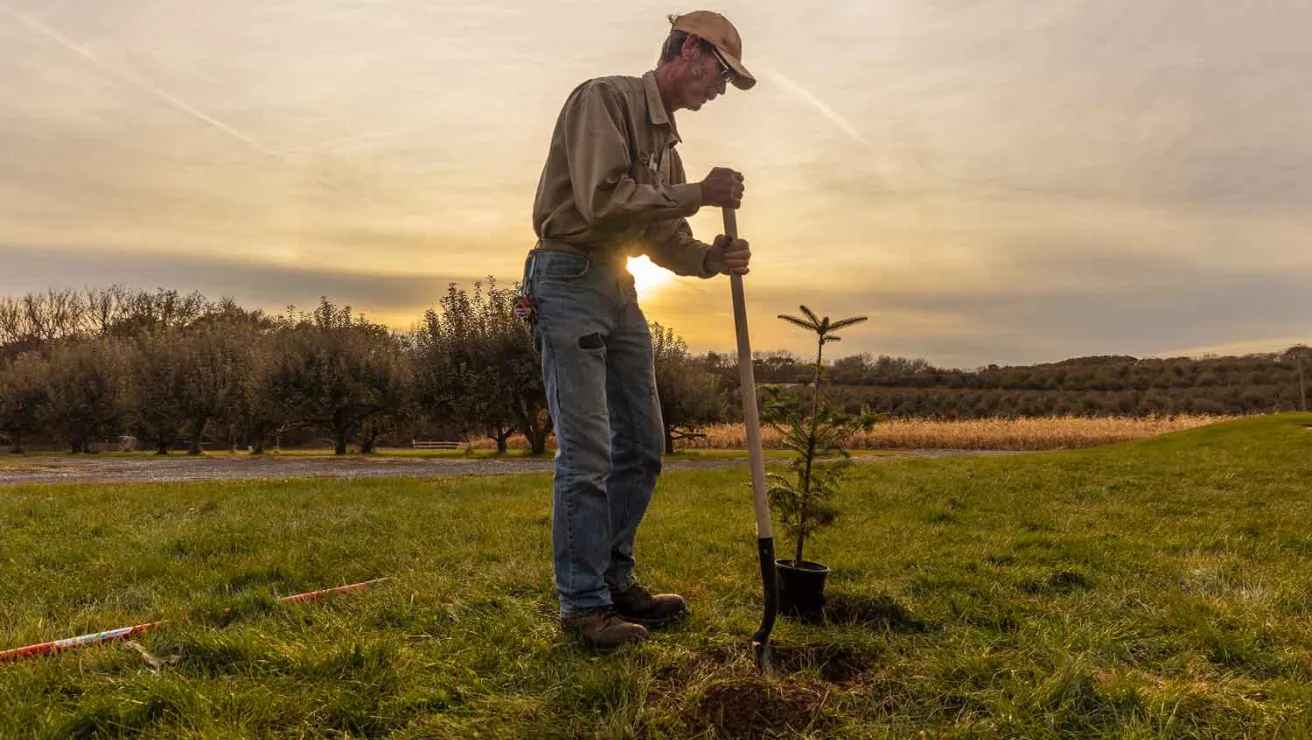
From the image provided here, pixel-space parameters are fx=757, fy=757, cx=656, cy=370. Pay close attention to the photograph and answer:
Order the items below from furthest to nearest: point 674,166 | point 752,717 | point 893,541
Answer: point 893,541
point 674,166
point 752,717

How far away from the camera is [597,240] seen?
11.3 feet

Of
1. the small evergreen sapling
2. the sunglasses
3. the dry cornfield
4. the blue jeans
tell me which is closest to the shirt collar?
the sunglasses

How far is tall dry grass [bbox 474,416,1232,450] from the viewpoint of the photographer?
2922 centimetres

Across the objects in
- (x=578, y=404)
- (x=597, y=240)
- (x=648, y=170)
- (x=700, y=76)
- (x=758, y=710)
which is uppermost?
(x=700, y=76)

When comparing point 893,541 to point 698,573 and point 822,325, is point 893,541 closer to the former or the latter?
point 698,573

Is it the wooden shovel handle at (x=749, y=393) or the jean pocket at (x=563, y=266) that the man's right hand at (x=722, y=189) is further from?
the jean pocket at (x=563, y=266)

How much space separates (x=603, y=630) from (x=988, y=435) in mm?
30207

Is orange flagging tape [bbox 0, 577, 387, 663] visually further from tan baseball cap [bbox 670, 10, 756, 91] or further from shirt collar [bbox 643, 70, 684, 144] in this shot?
tan baseball cap [bbox 670, 10, 756, 91]

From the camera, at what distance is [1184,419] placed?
31766 millimetres

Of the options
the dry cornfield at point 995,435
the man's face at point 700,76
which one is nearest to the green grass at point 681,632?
the man's face at point 700,76

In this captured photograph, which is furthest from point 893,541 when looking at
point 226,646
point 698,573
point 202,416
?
point 202,416

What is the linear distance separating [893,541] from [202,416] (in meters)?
32.6

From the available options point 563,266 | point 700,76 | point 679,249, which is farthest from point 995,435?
point 563,266

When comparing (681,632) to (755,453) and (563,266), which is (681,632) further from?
(563,266)
